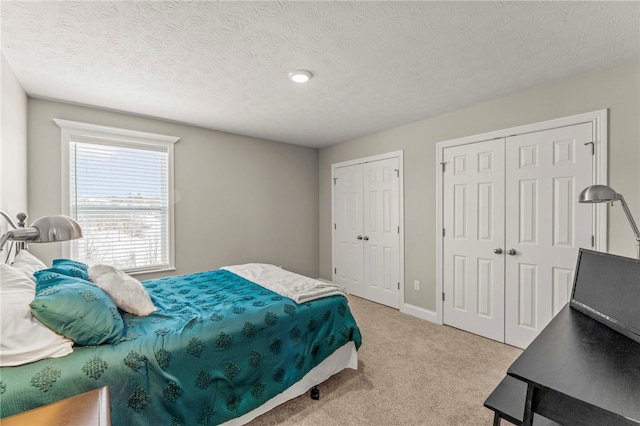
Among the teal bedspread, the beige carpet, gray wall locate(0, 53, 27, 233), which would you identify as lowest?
the beige carpet

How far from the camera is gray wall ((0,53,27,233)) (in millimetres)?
2057

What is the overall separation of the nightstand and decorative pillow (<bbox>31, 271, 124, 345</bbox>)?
0.56 meters

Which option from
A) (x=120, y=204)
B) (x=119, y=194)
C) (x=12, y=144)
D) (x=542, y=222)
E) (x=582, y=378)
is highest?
(x=12, y=144)

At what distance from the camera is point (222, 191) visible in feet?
13.3

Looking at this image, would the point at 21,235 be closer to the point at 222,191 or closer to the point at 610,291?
the point at 610,291

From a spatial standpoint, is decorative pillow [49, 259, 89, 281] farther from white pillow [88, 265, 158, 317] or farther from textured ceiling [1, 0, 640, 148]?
textured ceiling [1, 0, 640, 148]

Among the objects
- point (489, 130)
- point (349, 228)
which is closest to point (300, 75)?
point (489, 130)

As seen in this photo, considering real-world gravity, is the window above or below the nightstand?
above

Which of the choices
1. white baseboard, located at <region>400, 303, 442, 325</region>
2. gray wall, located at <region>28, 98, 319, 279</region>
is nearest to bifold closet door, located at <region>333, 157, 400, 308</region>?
white baseboard, located at <region>400, 303, 442, 325</region>

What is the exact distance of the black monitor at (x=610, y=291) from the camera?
4.21 feet

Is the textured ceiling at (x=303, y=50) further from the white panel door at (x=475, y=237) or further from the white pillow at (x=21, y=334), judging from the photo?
the white pillow at (x=21, y=334)

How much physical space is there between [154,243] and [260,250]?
1450 millimetres

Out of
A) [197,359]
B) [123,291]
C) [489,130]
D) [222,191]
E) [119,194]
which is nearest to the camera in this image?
[197,359]

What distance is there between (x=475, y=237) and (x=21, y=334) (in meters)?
3.59
